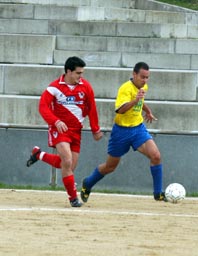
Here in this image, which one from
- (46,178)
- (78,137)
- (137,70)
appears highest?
(137,70)

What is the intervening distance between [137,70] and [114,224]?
2702mm

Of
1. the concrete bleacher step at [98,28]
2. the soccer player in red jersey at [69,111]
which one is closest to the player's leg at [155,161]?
the soccer player in red jersey at [69,111]

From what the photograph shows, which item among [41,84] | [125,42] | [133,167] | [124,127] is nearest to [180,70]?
[125,42]

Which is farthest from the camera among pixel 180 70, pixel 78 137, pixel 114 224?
pixel 180 70

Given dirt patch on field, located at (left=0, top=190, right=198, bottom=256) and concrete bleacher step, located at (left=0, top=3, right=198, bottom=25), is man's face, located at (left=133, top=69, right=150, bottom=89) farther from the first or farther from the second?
concrete bleacher step, located at (left=0, top=3, right=198, bottom=25)

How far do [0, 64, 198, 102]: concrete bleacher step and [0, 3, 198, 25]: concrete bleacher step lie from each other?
4.57 metres

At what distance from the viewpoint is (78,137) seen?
12516 millimetres

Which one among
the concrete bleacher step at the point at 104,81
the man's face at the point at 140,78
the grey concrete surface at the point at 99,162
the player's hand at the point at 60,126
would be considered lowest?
the grey concrete surface at the point at 99,162

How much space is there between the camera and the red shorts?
12.3m

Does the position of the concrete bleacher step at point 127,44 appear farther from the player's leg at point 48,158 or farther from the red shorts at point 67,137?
the red shorts at point 67,137

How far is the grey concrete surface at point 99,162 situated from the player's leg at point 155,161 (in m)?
2.56

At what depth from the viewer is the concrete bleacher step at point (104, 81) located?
63.3 feet

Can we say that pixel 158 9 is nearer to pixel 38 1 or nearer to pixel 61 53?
pixel 38 1

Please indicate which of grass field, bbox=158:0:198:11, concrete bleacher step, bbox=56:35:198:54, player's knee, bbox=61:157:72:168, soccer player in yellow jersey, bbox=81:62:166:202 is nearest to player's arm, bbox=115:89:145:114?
soccer player in yellow jersey, bbox=81:62:166:202
